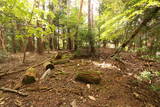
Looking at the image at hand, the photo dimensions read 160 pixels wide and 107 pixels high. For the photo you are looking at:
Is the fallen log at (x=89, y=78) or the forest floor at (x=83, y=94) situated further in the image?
the fallen log at (x=89, y=78)

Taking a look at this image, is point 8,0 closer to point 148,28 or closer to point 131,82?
point 148,28

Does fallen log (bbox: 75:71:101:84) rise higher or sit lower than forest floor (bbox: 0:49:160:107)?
higher

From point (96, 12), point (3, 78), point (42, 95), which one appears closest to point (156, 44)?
point (42, 95)

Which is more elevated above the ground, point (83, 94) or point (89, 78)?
point (89, 78)

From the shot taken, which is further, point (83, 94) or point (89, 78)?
point (89, 78)

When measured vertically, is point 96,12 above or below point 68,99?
above

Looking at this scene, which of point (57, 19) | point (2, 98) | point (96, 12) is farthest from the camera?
point (96, 12)

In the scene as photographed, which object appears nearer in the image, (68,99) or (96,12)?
(68,99)

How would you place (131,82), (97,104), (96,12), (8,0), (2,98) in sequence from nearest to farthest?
(97,104)
(2,98)
(8,0)
(131,82)
(96,12)

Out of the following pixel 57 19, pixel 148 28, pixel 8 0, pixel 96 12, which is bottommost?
pixel 148 28

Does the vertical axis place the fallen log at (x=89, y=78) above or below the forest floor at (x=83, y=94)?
above

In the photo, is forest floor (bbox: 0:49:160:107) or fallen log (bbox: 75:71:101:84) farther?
fallen log (bbox: 75:71:101:84)

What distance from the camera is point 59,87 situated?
3.38 metres

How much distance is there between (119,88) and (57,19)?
1177 cm
